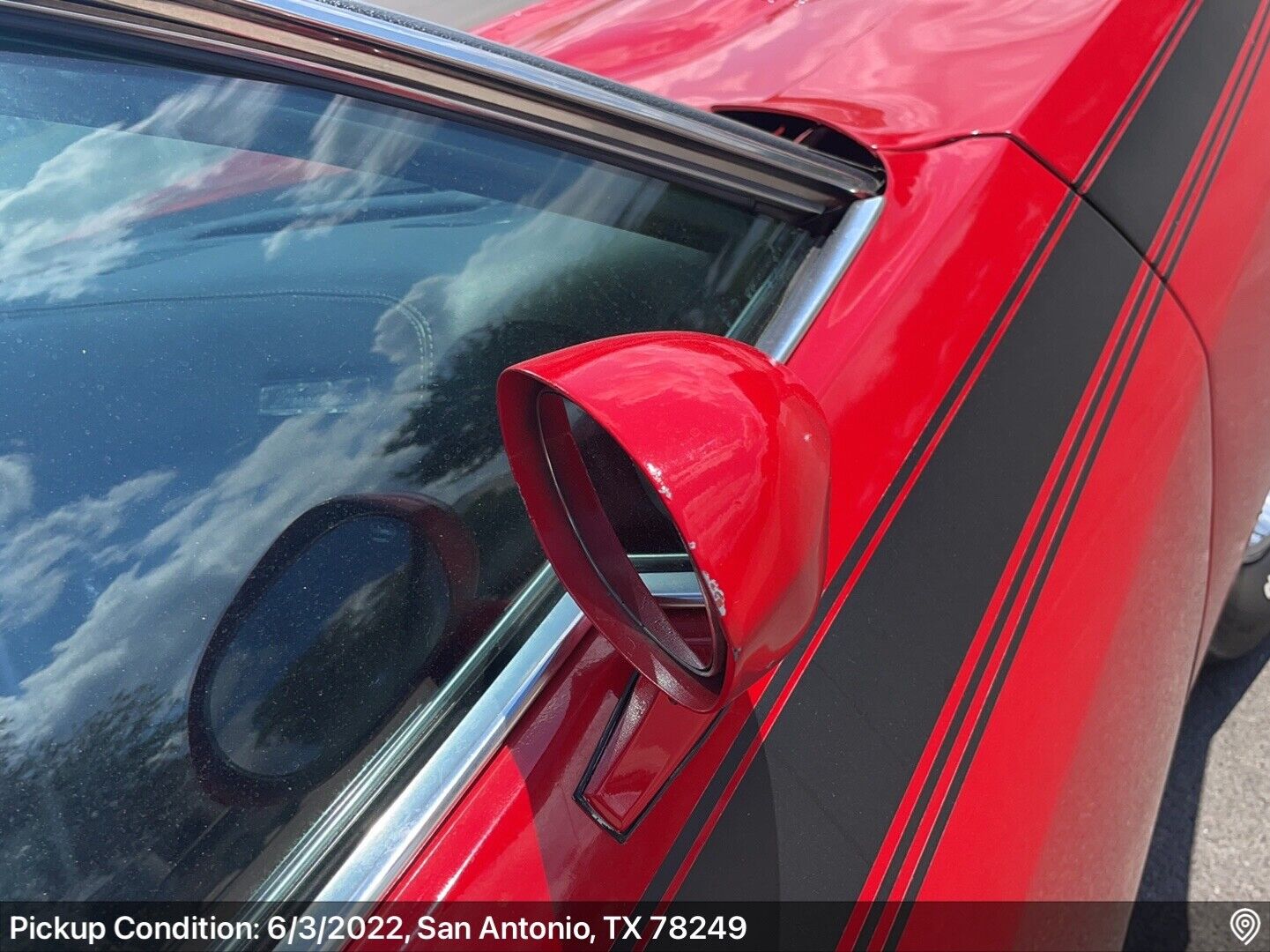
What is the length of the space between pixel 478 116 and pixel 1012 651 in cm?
88

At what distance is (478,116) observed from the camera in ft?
3.80

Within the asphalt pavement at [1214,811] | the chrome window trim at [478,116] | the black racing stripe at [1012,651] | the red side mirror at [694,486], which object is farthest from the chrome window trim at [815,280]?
the asphalt pavement at [1214,811]

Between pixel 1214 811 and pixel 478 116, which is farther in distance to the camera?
pixel 1214 811

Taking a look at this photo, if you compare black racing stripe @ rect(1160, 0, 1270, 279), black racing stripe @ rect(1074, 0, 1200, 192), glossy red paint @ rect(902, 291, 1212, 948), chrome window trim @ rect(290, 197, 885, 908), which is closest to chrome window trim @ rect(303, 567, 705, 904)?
chrome window trim @ rect(290, 197, 885, 908)

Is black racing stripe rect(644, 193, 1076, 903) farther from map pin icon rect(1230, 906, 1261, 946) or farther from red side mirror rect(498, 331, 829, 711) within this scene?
map pin icon rect(1230, 906, 1261, 946)

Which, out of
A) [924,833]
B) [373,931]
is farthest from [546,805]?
[924,833]

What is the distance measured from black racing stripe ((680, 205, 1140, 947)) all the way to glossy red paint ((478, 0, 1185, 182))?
0.19 meters

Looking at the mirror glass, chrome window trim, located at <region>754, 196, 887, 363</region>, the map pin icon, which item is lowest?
the map pin icon

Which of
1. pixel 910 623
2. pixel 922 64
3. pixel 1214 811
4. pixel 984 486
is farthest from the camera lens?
pixel 1214 811

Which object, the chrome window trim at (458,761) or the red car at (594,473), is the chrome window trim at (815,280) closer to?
the red car at (594,473)

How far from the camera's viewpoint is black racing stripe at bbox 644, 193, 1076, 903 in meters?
0.91

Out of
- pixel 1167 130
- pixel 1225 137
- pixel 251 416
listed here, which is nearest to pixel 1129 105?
pixel 1167 130

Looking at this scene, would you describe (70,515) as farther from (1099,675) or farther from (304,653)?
(1099,675)

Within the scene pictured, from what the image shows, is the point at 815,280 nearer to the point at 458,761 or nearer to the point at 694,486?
the point at 694,486
